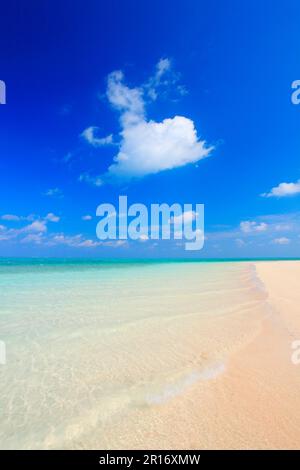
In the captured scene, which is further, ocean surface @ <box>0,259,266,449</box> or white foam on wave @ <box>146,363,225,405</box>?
white foam on wave @ <box>146,363,225,405</box>

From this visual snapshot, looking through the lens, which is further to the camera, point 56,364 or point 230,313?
point 230,313

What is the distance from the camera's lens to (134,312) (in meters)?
7.39

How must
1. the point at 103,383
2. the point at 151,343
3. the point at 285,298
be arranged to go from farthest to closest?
the point at 285,298 → the point at 151,343 → the point at 103,383

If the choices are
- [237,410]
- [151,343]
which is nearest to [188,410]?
[237,410]

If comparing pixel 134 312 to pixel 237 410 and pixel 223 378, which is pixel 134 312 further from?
pixel 237 410

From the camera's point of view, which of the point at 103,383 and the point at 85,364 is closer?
the point at 103,383

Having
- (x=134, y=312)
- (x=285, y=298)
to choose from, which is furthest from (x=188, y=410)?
(x=285, y=298)

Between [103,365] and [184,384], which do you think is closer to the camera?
[184,384]

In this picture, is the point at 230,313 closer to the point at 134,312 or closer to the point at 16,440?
the point at 134,312

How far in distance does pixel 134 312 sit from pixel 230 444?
527 cm

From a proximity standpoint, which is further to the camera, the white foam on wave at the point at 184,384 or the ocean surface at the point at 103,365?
the white foam on wave at the point at 184,384

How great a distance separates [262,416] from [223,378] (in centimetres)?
87
